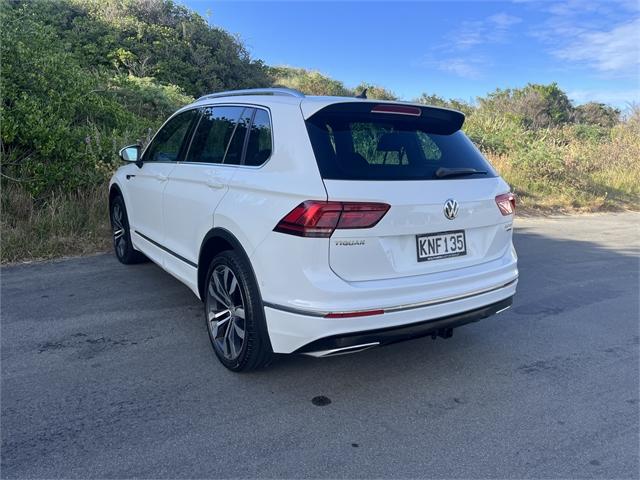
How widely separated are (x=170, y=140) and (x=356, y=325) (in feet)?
9.39

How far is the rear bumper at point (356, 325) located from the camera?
281 cm

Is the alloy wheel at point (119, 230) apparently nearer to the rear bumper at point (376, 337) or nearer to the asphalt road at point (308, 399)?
the asphalt road at point (308, 399)

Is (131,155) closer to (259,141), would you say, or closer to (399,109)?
(259,141)

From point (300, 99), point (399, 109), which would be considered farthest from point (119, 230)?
point (399, 109)

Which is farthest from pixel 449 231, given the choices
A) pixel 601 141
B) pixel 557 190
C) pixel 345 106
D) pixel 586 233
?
pixel 601 141

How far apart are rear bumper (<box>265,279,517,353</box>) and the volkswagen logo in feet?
1.68

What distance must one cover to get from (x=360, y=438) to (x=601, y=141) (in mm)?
18730

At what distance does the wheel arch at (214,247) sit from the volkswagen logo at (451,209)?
1.23 metres

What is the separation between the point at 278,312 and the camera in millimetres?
2930

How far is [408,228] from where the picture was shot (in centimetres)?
296

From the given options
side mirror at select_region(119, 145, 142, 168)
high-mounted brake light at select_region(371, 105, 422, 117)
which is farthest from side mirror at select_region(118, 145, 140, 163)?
high-mounted brake light at select_region(371, 105, 422, 117)

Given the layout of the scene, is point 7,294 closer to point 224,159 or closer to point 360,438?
point 224,159

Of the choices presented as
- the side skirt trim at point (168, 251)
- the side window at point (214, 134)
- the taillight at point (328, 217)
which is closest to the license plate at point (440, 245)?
the taillight at point (328, 217)

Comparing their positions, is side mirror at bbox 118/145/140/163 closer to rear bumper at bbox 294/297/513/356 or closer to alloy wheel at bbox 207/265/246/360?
alloy wheel at bbox 207/265/246/360
